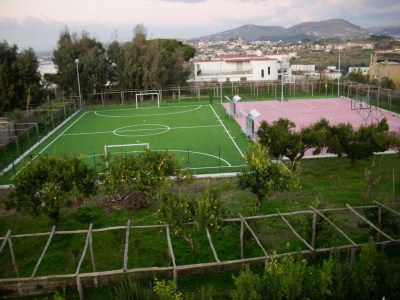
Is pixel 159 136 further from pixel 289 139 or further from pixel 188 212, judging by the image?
pixel 188 212

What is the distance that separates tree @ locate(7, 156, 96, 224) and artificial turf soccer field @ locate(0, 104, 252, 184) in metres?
4.97

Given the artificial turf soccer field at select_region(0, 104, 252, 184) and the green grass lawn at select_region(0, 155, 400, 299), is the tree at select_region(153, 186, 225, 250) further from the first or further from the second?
the artificial turf soccer field at select_region(0, 104, 252, 184)

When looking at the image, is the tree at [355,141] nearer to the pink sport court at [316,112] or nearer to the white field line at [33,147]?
the pink sport court at [316,112]

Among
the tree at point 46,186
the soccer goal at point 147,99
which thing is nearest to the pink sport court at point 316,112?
the soccer goal at point 147,99

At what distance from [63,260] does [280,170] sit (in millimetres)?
7097

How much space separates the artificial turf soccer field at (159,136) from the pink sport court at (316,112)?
1800mm

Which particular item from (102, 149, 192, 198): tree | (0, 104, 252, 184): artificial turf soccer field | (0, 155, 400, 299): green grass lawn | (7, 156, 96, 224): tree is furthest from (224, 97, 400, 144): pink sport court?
(7, 156, 96, 224): tree

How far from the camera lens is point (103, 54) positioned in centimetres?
4800

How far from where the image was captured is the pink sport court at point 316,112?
29.3 meters

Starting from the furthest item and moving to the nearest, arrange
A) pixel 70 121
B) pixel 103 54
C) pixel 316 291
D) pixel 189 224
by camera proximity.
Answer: pixel 103 54, pixel 70 121, pixel 189 224, pixel 316 291

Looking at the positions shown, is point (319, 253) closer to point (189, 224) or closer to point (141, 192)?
point (189, 224)

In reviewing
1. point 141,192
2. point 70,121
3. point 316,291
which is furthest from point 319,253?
point 70,121

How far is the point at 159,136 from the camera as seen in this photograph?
27078 millimetres

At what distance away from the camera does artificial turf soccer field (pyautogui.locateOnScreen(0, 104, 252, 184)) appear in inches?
840
